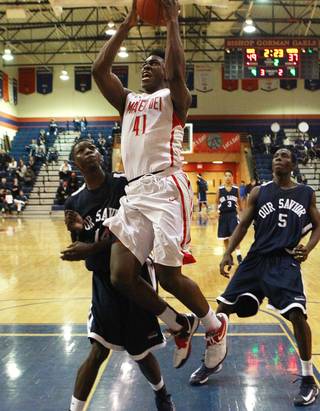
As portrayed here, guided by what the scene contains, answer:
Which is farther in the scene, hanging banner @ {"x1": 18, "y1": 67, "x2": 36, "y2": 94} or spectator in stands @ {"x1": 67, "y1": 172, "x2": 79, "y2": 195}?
hanging banner @ {"x1": 18, "y1": 67, "x2": 36, "y2": 94}

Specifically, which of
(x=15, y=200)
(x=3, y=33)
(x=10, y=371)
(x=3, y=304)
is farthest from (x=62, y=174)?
(x=10, y=371)

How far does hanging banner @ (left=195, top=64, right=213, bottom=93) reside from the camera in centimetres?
2844

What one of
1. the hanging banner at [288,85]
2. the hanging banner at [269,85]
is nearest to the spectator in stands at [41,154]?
the hanging banner at [269,85]

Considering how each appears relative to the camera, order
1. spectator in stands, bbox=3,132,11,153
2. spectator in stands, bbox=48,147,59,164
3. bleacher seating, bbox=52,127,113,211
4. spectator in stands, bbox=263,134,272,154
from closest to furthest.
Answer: bleacher seating, bbox=52,127,113,211
spectator in stands, bbox=48,147,59,164
spectator in stands, bbox=263,134,272,154
spectator in stands, bbox=3,132,11,153

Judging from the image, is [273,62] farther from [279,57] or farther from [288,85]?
[288,85]

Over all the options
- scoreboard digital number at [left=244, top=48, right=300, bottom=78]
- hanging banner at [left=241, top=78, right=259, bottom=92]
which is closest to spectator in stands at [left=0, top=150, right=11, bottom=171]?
scoreboard digital number at [left=244, top=48, right=300, bottom=78]

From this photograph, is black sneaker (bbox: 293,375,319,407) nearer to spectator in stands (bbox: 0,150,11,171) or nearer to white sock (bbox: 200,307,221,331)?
white sock (bbox: 200,307,221,331)

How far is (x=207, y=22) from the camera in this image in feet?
67.0

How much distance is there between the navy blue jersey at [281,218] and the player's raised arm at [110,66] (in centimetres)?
125

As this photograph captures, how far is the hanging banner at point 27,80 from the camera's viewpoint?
29.2 metres

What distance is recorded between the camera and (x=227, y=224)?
9.14m

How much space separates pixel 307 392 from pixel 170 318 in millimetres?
996

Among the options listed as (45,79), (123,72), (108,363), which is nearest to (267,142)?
(123,72)

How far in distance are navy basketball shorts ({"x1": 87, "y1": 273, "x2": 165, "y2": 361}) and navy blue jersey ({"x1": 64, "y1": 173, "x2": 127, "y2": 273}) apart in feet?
0.33
